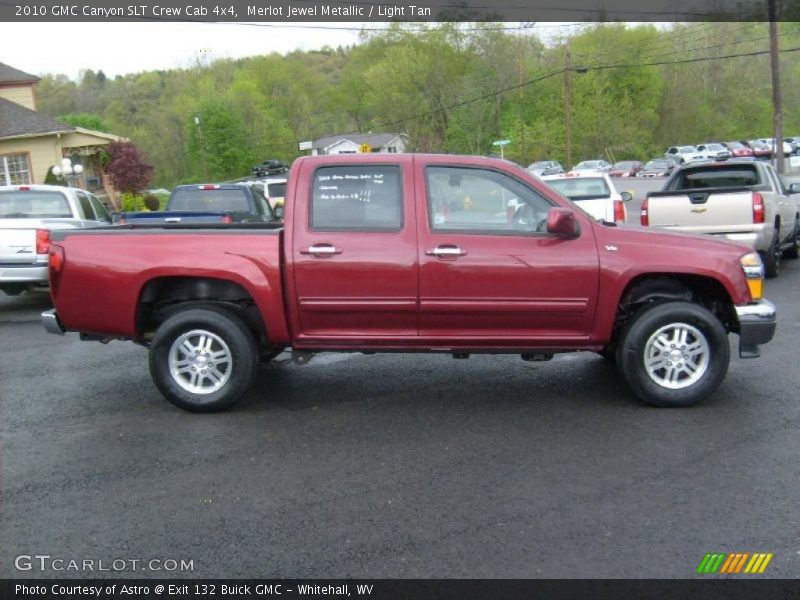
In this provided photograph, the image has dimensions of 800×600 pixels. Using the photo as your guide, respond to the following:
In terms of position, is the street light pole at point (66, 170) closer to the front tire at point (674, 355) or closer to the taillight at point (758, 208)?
the taillight at point (758, 208)

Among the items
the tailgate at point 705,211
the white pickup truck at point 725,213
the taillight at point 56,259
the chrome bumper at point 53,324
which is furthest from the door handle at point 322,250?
the tailgate at point 705,211

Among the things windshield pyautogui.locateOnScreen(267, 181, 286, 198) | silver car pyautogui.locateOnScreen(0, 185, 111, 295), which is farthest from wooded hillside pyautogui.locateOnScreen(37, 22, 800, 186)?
silver car pyautogui.locateOnScreen(0, 185, 111, 295)

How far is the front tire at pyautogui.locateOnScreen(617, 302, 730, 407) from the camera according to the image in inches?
239

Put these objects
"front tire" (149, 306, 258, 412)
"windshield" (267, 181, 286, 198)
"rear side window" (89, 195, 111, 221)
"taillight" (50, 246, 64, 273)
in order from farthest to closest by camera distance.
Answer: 1. "windshield" (267, 181, 286, 198)
2. "rear side window" (89, 195, 111, 221)
3. "taillight" (50, 246, 64, 273)
4. "front tire" (149, 306, 258, 412)

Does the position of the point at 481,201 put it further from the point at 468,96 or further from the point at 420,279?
the point at 468,96

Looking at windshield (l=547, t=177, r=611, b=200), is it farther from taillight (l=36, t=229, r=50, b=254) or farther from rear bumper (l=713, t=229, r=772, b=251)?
taillight (l=36, t=229, r=50, b=254)

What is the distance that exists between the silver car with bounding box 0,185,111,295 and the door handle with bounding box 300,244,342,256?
511 centimetres

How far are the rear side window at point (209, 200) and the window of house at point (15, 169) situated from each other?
75.1ft

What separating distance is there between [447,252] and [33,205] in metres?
8.84

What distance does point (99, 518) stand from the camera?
4395 millimetres

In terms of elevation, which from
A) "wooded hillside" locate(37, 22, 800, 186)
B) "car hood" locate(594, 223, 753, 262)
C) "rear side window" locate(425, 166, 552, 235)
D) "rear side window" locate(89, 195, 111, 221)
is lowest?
"car hood" locate(594, 223, 753, 262)

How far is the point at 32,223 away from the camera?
426 inches

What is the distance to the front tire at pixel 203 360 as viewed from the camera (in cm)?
612

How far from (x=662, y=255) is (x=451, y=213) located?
158cm
